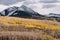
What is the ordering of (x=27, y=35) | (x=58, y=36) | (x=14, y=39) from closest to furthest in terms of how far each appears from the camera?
1. (x=14, y=39)
2. (x=27, y=35)
3. (x=58, y=36)

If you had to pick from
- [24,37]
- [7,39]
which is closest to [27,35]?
[24,37]

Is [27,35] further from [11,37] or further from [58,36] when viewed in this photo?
[58,36]

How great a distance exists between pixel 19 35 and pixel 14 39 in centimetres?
180

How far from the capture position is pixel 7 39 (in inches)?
1133

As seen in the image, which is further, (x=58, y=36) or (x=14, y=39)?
(x=58, y=36)

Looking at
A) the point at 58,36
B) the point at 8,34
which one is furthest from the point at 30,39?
the point at 58,36

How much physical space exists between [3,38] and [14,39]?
1.26 metres

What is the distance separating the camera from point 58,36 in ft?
116

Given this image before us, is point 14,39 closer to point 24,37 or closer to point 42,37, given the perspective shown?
point 24,37

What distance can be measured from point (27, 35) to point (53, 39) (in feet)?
11.4

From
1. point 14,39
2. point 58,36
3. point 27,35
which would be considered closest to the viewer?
point 14,39

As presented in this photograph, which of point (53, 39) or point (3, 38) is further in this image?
point (53, 39)

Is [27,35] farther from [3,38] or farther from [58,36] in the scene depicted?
[58,36]

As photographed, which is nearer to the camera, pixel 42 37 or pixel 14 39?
pixel 14 39
